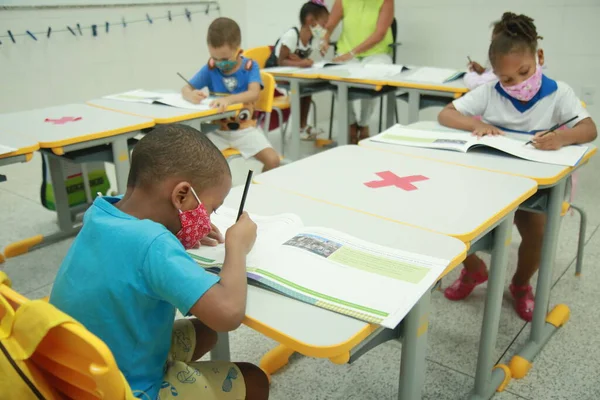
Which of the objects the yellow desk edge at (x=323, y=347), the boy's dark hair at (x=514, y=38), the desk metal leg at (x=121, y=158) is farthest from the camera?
the desk metal leg at (x=121, y=158)

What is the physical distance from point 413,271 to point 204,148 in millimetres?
435

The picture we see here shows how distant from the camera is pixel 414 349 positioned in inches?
40.8

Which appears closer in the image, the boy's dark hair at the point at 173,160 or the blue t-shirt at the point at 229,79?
the boy's dark hair at the point at 173,160

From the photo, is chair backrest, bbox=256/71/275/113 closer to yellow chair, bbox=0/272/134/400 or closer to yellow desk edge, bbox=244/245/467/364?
yellow desk edge, bbox=244/245/467/364

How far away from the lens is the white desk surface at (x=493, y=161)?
1514 millimetres

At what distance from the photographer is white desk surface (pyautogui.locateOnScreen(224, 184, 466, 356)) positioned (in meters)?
0.81

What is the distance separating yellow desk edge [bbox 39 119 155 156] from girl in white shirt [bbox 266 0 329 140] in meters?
2.06

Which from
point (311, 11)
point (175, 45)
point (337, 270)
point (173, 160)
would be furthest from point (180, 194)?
point (175, 45)

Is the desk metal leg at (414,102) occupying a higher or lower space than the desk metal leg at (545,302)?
higher

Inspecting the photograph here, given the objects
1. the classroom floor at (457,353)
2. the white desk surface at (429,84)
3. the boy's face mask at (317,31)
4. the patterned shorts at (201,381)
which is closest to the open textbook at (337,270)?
the patterned shorts at (201,381)

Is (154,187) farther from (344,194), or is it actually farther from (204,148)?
(344,194)

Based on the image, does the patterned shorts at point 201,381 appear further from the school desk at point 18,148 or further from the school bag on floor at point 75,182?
the school bag on floor at point 75,182

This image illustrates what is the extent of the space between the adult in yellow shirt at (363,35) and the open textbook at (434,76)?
89 centimetres

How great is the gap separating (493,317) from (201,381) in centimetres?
87
